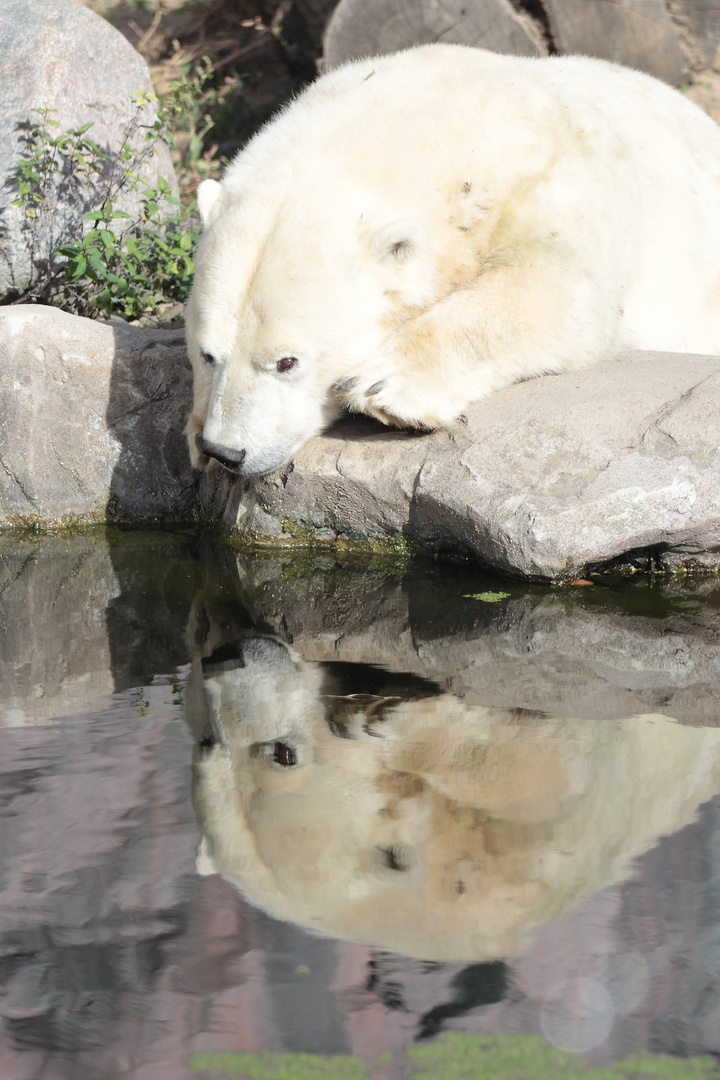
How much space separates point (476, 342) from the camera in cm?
382

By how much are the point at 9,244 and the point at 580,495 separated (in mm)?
3817

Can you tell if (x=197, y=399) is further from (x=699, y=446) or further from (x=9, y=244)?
(x=9, y=244)

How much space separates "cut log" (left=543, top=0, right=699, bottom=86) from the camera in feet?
22.1

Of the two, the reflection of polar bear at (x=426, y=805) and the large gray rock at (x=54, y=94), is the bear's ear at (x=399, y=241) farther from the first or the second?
the large gray rock at (x=54, y=94)

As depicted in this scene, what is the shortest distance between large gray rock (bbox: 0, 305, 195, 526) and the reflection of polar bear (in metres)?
2.21

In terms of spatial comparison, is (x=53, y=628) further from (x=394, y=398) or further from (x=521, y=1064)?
(x=521, y=1064)

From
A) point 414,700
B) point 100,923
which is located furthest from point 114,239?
point 100,923

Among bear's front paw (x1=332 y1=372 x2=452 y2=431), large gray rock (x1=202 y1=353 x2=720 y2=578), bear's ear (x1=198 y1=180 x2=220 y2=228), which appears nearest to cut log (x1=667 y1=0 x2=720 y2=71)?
large gray rock (x1=202 y1=353 x2=720 y2=578)

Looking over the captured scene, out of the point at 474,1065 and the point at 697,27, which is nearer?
the point at 474,1065

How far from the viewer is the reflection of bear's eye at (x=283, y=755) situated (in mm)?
2361

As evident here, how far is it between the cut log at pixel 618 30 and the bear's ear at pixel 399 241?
153 inches

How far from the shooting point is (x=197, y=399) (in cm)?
406

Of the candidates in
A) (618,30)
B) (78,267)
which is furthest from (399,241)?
(618,30)

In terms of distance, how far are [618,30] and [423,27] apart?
128 cm
